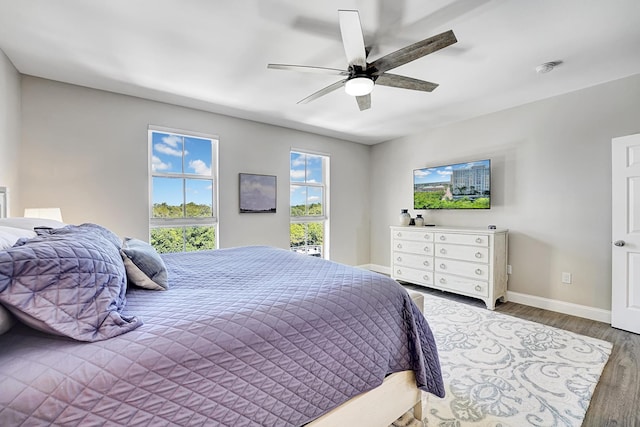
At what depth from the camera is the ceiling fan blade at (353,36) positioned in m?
1.58

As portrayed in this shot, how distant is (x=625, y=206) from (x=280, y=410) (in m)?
3.65

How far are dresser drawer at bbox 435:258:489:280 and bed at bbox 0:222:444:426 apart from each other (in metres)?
2.28

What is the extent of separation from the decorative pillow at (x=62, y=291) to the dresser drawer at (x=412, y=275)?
3.86 meters

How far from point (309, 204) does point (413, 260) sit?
198cm

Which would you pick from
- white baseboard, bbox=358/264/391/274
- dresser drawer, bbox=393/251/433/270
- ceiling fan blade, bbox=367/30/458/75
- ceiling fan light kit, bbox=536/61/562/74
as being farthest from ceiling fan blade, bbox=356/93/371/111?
white baseboard, bbox=358/264/391/274

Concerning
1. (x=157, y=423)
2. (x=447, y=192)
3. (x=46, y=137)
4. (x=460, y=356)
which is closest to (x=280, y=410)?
(x=157, y=423)

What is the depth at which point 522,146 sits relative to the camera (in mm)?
3559

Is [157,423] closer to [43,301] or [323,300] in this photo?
[43,301]

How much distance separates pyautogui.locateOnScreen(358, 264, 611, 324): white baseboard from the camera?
2990 mm

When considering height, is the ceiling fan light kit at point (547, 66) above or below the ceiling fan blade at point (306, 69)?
above

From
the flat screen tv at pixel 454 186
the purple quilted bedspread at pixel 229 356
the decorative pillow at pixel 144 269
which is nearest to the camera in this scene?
the purple quilted bedspread at pixel 229 356

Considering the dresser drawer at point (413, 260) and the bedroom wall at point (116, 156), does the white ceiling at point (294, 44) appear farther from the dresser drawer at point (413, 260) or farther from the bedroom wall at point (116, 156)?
the dresser drawer at point (413, 260)

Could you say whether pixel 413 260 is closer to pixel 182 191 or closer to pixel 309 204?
pixel 309 204

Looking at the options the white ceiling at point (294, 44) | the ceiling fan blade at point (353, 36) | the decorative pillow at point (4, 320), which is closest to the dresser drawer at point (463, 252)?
the white ceiling at point (294, 44)
